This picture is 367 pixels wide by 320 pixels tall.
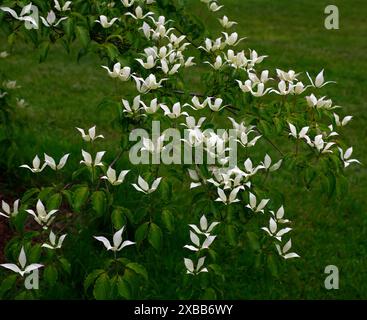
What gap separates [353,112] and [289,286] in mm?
4179

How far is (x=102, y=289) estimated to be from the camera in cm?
234

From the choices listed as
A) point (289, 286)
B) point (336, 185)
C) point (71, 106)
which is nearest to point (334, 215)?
point (289, 286)

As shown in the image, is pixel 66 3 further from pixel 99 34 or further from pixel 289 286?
pixel 289 286

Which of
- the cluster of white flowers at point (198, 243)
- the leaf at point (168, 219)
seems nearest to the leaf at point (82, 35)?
A: the leaf at point (168, 219)

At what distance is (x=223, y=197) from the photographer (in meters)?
2.51

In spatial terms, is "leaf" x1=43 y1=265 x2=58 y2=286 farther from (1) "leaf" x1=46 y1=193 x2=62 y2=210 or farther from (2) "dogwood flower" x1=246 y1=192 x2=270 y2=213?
(2) "dogwood flower" x1=246 y1=192 x2=270 y2=213

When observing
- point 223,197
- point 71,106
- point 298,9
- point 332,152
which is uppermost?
point 298,9

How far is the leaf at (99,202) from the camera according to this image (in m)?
2.40

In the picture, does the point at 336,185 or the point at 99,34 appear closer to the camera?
the point at 336,185

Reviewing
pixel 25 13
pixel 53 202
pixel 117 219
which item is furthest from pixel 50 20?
pixel 117 219

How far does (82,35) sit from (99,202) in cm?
83

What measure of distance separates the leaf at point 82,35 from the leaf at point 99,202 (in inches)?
29.6

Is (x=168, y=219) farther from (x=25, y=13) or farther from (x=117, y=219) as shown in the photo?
(x=25, y=13)

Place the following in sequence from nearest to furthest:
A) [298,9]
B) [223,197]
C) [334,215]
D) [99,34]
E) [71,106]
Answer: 1. [223,197]
2. [99,34]
3. [334,215]
4. [71,106]
5. [298,9]
